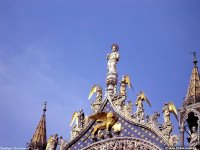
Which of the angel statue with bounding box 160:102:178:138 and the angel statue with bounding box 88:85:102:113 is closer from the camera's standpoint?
the angel statue with bounding box 160:102:178:138

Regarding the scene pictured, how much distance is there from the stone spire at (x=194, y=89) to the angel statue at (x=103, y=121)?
2392 millimetres

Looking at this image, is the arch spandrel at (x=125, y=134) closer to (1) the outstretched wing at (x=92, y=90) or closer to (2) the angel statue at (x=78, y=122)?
(2) the angel statue at (x=78, y=122)

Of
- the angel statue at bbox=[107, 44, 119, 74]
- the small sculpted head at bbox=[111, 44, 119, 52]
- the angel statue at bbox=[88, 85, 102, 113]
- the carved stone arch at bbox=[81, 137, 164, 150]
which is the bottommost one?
the carved stone arch at bbox=[81, 137, 164, 150]

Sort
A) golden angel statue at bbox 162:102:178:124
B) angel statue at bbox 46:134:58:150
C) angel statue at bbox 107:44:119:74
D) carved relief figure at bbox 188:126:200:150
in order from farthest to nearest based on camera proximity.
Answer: angel statue at bbox 107:44:119:74 < angel statue at bbox 46:134:58:150 < golden angel statue at bbox 162:102:178:124 < carved relief figure at bbox 188:126:200:150

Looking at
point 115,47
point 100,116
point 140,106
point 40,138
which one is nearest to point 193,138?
point 140,106

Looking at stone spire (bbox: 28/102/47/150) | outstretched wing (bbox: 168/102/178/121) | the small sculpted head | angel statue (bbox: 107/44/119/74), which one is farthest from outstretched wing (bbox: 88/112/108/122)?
the small sculpted head

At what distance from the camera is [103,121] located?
1684 cm

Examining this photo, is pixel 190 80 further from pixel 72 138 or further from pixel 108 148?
pixel 72 138

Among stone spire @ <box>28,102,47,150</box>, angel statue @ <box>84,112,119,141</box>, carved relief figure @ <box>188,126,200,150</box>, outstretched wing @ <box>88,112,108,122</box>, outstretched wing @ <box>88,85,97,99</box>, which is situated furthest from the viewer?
outstretched wing @ <box>88,85,97,99</box>

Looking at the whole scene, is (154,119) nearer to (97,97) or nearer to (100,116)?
(100,116)

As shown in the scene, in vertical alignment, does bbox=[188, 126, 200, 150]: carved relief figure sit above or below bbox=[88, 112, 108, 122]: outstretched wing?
below

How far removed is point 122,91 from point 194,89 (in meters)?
2.70

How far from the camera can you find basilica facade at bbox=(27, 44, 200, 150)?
14.9 m

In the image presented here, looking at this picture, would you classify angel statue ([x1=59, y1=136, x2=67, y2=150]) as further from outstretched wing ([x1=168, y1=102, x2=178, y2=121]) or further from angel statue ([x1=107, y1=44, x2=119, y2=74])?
outstretched wing ([x1=168, y1=102, x2=178, y2=121])
